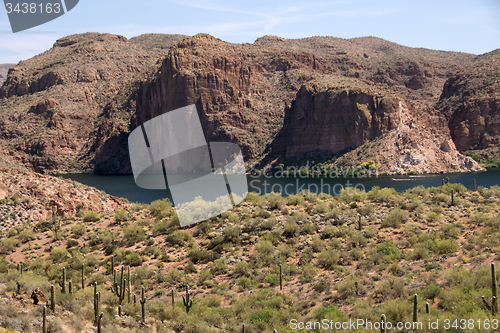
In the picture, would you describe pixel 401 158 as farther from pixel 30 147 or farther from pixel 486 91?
pixel 30 147

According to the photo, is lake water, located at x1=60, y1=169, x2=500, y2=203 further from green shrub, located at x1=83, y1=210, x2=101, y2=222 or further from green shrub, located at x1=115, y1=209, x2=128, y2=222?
green shrub, located at x1=115, y1=209, x2=128, y2=222

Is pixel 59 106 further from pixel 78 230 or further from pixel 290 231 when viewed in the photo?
pixel 290 231

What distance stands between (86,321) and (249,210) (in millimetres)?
15198

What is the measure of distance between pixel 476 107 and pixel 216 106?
85.4 m

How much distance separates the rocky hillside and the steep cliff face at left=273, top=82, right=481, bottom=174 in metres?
0.35

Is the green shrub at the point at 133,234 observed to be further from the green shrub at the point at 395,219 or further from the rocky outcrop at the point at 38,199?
the green shrub at the point at 395,219

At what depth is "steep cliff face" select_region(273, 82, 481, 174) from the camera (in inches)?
4363

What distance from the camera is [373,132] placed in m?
118

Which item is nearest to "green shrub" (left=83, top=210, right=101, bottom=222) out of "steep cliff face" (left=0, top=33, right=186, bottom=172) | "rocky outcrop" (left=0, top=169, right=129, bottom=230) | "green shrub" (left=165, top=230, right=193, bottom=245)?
"rocky outcrop" (left=0, top=169, right=129, bottom=230)

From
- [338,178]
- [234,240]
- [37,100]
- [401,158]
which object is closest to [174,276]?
[234,240]

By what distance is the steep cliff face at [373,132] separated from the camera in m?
111

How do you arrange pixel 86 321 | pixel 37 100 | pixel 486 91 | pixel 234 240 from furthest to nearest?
pixel 37 100
pixel 486 91
pixel 234 240
pixel 86 321

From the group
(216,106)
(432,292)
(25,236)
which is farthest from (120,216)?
(216,106)

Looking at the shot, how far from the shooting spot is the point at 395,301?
1485cm
